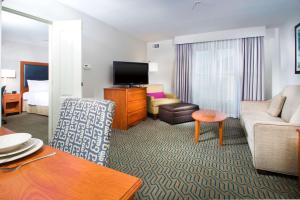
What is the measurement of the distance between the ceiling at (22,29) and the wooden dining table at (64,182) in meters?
3.96

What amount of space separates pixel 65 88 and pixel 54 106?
1.12 feet

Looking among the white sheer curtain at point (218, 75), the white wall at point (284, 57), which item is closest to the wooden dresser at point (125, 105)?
the white sheer curtain at point (218, 75)

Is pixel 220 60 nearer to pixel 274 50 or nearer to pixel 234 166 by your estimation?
pixel 274 50

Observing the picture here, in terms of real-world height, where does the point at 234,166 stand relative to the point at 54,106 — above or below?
below

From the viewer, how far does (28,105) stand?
4980mm

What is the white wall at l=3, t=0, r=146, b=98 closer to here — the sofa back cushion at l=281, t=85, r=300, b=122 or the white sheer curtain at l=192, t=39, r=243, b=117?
the white sheer curtain at l=192, t=39, r=243, b=117

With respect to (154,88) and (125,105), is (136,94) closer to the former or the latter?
(125,105)

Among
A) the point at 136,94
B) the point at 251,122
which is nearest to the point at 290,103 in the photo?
the point at 251,122

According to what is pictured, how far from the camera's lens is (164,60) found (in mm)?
5434

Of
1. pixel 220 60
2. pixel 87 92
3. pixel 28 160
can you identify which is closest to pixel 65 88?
pixel 87 92

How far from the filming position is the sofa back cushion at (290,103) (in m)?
2.36

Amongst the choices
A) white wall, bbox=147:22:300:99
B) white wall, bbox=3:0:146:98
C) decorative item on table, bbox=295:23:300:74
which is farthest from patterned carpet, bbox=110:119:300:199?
white wall, bbox=147:22:300:99

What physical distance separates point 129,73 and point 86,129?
318 centimetres

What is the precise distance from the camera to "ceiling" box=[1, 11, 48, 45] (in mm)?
3488
